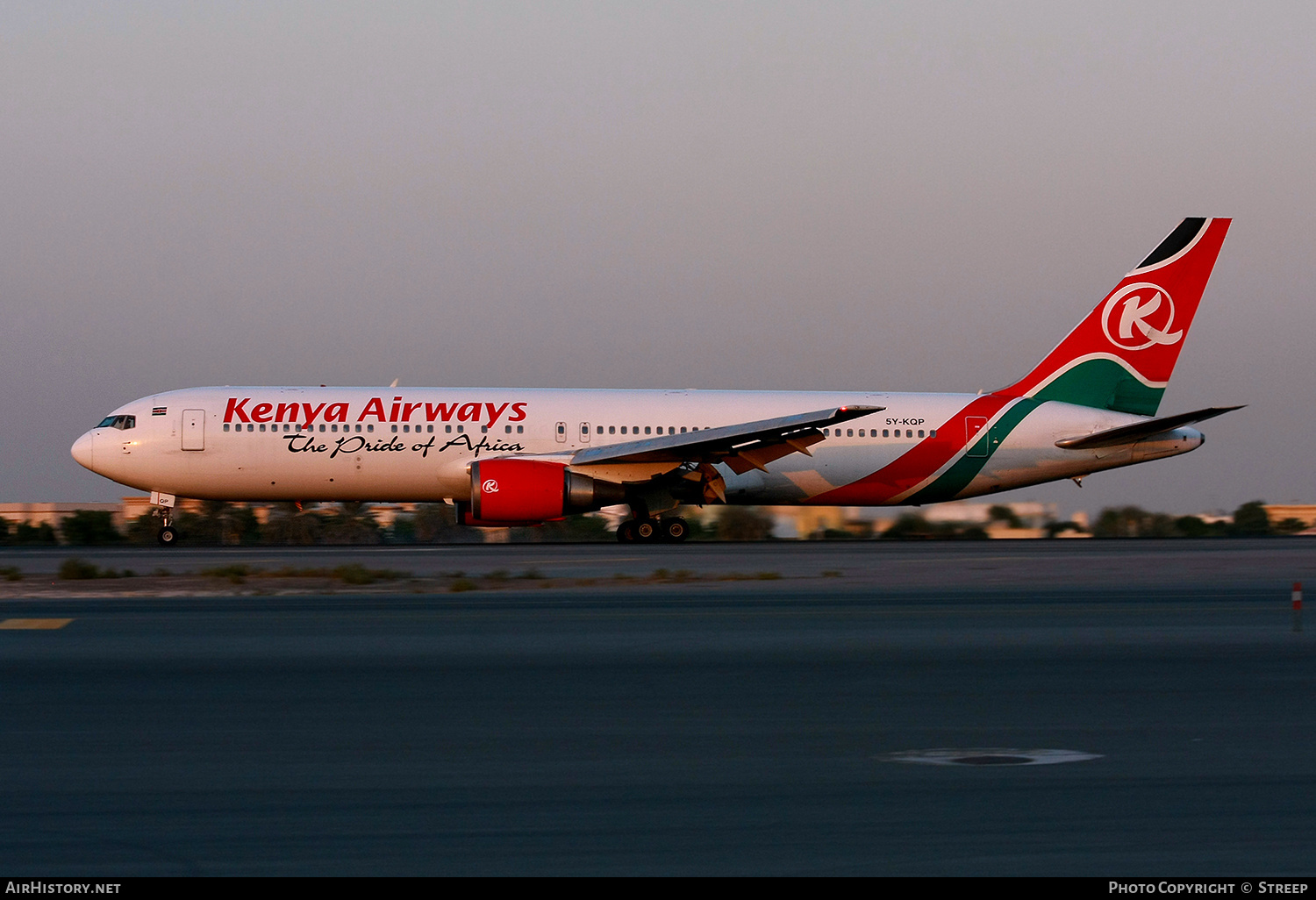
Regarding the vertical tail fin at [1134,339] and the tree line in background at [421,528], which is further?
the tree line in background at [421,528]

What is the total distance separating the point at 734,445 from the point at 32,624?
56.2 feet

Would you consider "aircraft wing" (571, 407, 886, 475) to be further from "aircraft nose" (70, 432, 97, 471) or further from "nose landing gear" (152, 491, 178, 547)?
"aircraft nose" (70, 432, 97, 471)

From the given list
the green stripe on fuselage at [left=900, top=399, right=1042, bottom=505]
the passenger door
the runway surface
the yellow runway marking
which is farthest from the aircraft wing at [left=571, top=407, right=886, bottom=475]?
the yellow runway marking

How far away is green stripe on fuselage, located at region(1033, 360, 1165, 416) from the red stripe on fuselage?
6.35ft

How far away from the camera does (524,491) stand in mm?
27531

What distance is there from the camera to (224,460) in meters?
28.6

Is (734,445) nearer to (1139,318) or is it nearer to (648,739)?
(1139,318)

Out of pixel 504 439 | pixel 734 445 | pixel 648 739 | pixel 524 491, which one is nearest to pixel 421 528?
pixel 504 439

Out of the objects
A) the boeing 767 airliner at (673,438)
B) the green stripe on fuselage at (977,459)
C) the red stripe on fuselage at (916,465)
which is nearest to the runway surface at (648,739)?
the boeing 767 airliner at (673,438)

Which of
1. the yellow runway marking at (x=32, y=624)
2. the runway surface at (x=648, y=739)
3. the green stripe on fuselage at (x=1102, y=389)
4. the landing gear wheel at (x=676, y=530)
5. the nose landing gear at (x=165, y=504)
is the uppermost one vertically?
the green stripe on fuselage at (x=1102, y=389)

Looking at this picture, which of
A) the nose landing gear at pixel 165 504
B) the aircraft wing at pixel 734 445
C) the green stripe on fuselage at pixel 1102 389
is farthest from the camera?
the green stripe on fuselage at pixel 1102 389

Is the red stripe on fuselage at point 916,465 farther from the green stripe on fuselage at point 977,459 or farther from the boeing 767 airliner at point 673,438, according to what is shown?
the green stripe on fuselage at point 977,459

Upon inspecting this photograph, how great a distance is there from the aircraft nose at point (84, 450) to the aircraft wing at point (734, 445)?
10.2m

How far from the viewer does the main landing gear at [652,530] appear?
30.0 meters
